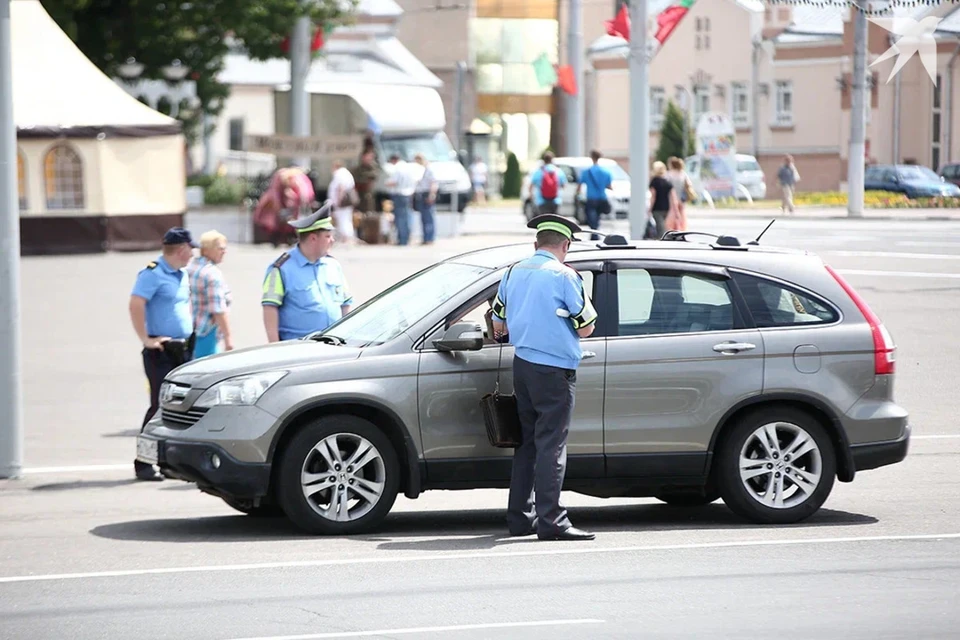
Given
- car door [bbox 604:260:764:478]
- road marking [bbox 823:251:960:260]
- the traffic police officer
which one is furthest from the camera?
road marking [bbox 823:251:960:260]

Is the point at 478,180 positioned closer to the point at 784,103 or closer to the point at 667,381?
the point at 784,103

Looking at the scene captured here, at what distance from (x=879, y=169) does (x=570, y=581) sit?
921 inches

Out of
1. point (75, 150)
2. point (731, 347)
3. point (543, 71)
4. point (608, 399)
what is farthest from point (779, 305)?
point (543, 71)

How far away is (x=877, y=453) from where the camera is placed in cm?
951

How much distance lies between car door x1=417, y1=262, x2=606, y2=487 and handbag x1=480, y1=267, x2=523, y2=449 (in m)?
0.21

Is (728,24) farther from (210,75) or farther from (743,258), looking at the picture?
(743,258)

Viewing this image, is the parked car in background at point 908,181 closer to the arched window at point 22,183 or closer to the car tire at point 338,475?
the car tire at point 338,475

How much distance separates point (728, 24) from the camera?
4475 centimetres

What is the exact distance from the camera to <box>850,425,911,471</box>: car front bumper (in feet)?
31.1

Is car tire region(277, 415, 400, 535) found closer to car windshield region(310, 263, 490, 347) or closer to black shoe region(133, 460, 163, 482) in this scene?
car windshield region(310, 263, 490, 347)

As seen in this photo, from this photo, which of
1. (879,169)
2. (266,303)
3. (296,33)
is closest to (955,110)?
(879,169)

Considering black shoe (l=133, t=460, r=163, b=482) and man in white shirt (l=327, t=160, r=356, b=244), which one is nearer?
black shoe (l=133, t=460, r=163, b=482)

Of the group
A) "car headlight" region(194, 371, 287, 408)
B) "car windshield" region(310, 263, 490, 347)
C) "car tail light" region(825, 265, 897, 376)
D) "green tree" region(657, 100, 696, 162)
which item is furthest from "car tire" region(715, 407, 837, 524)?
"green tree" region(657, 100, 696, 162)

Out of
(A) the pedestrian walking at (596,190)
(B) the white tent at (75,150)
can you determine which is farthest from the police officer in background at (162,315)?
(B) the white tent at (75,150)
